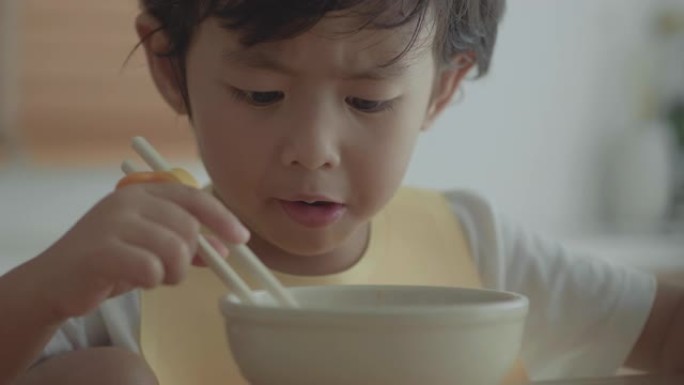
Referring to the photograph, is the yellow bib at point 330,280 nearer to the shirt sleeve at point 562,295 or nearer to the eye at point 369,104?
the shirt sleeve at point 562,295

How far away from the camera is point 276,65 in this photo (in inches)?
32.7

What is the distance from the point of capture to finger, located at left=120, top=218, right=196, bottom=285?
644 millimetres

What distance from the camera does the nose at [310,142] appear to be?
823 mm

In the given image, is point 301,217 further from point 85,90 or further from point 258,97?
point 85,90

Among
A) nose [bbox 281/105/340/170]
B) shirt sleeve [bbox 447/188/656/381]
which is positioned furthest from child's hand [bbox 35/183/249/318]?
shirt sleeve [bbox 447/188/656/381]

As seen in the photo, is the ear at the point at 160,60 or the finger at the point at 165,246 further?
the ear at the point at 160,60

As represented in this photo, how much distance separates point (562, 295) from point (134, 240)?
1.92 feet

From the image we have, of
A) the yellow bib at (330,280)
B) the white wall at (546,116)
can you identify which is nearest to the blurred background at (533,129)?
the white wall at (546,116)

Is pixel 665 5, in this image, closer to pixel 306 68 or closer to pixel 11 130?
pixel 11 130

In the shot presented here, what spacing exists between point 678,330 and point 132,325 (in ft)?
1.61

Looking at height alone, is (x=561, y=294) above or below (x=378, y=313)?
below

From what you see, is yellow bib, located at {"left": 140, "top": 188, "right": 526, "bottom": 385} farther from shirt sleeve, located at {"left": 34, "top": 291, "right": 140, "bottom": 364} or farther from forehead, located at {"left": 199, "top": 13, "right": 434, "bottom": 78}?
forehead, located at {"left": 199, "top": 13, "right": 434, "bottom": 78}

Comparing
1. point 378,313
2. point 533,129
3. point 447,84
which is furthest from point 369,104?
point 533,129

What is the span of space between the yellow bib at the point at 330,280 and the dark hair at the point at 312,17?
0.57 feet
